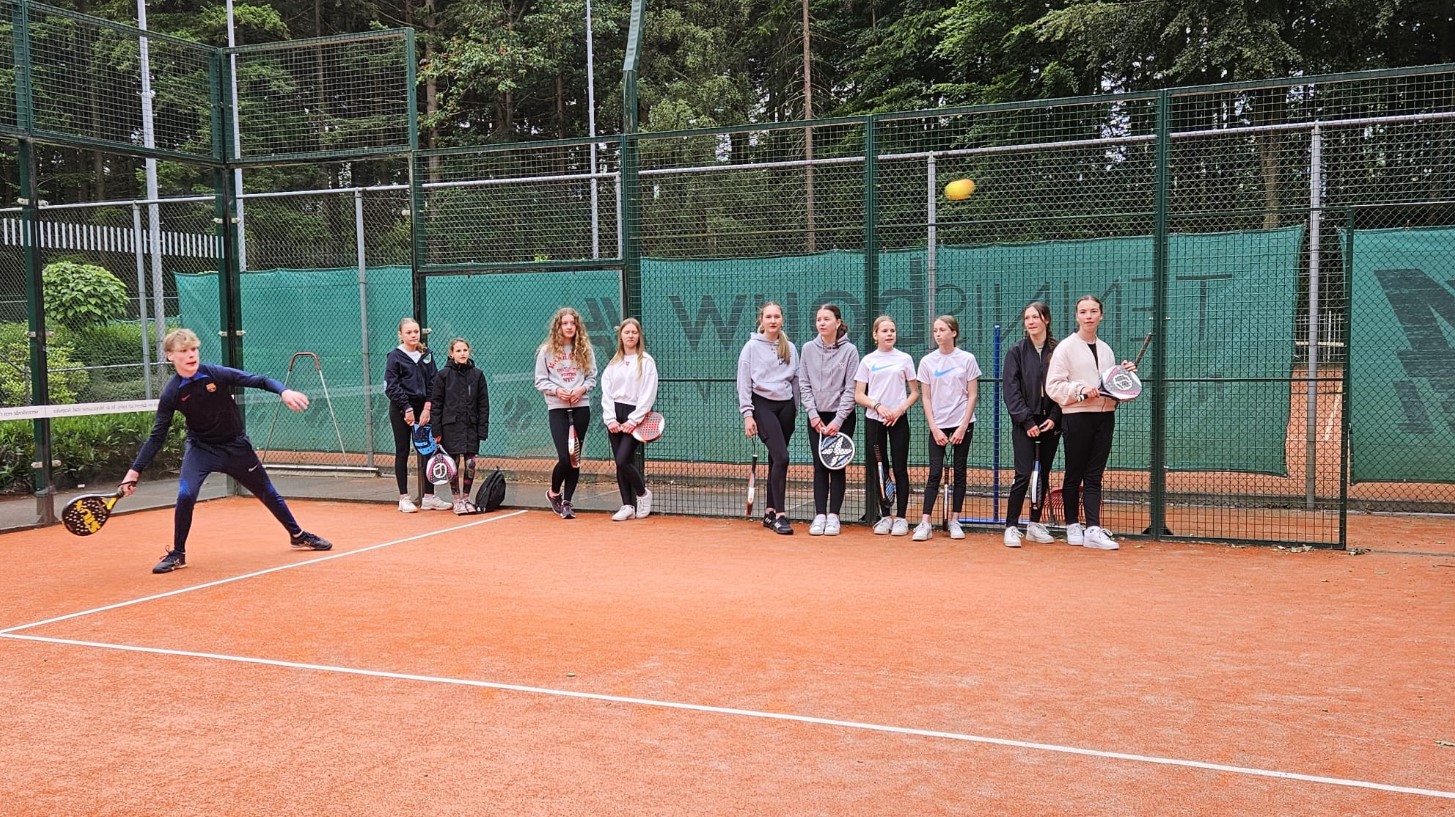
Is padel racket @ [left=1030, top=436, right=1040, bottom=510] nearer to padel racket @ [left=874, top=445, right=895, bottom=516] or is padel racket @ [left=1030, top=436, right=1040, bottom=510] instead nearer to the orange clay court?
the orange clay court

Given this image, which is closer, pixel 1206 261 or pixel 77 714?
pixel 77 714

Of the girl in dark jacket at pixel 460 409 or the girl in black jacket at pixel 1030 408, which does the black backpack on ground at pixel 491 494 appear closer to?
the girl in dark jacket at pixel 460 409

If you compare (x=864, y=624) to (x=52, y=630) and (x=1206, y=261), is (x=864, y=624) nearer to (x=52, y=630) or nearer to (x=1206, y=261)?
(x=52, y=630)

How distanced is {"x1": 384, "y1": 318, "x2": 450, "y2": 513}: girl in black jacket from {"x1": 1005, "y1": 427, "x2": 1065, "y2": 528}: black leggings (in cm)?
464

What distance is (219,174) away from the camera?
416 inches

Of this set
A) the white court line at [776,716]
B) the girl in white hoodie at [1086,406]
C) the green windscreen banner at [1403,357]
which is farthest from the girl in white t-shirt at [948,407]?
the white court line at [776,716]

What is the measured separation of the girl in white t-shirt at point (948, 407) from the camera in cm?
790

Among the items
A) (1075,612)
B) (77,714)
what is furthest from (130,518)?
(1075,612)

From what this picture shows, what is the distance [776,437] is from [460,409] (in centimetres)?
265

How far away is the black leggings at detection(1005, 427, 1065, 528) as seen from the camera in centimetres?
774

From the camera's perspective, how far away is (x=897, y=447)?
26.6ft

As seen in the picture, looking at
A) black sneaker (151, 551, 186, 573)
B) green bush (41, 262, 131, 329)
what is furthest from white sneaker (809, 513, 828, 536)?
green bush (41, 262, 131, 329)

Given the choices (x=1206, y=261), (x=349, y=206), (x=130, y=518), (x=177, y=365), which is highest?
(x=349, y=206)

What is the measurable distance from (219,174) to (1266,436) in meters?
9.05
